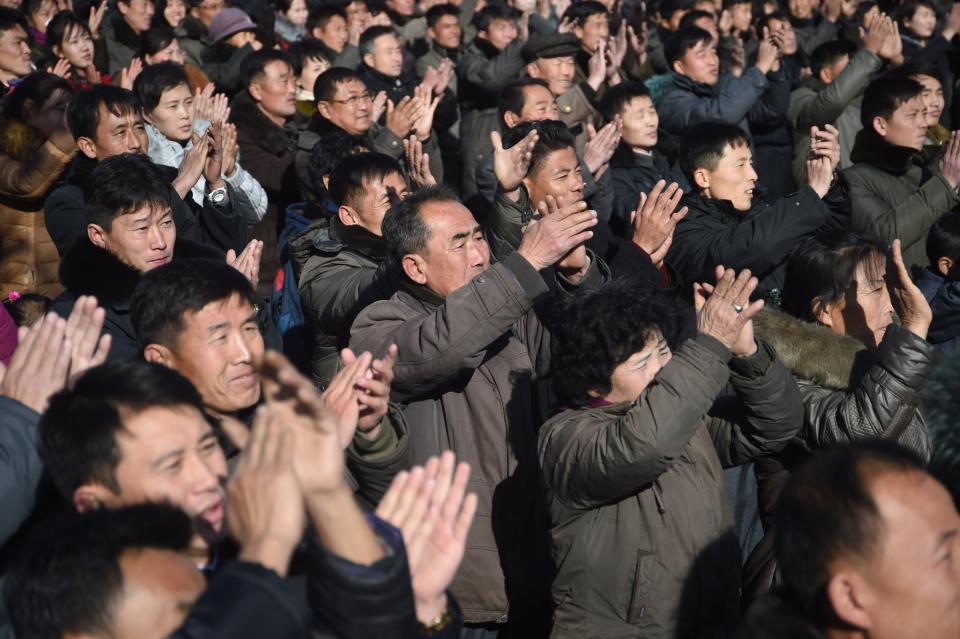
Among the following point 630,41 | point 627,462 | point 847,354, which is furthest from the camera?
point 630,41

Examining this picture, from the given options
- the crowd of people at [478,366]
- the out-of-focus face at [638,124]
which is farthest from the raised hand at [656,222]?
the out-of-focus face at [638,124]

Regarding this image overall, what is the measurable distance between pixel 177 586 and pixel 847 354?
2.77 m

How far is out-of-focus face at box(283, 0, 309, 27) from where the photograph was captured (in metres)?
11.3

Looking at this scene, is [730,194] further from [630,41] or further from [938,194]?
[630,41]

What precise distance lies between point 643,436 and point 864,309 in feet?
5.21

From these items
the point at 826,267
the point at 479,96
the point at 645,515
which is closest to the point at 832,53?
the point at 479,96

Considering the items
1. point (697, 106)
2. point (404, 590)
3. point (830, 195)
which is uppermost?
point (404, 590)

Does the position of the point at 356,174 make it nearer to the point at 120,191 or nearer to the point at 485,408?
the point at 120,191

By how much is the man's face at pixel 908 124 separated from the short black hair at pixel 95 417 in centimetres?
528

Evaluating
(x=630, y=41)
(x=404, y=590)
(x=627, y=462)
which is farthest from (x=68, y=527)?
(x=630, y=41)

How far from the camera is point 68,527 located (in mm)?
2215

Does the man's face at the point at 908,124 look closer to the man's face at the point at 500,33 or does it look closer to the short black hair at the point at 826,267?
the short black hair at the point at 826,267

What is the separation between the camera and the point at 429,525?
2.43m

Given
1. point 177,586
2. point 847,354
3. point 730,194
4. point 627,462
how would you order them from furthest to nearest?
1. point 730,194
2. point 847,354
3. point 627,462
4. point 177,586
